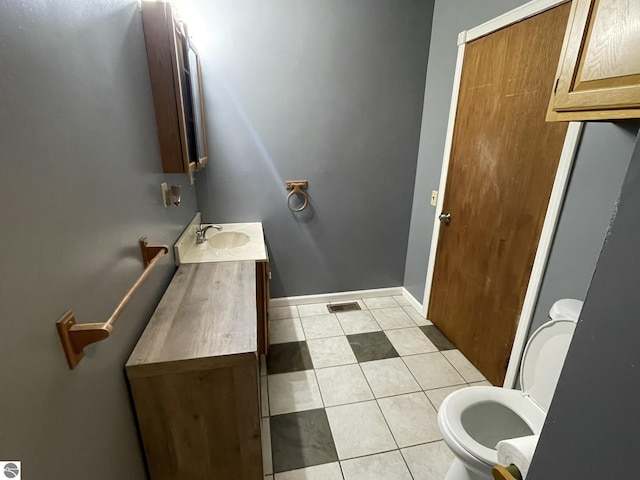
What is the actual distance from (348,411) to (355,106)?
210 cm

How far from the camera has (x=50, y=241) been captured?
0.64m

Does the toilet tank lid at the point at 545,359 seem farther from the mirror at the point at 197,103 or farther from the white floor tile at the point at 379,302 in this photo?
the mirror at the point at 197,103

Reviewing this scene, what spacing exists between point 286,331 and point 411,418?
109cm

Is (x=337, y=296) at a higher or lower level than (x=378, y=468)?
higher

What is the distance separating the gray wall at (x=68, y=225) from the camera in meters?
0.55

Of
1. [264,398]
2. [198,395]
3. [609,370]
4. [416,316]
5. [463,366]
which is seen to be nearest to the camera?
[609,370]

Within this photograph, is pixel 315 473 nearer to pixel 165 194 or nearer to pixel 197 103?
pixel 165 194

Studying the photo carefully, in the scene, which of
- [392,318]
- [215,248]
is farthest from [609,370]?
[392,318]

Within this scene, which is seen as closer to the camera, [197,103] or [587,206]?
[587,206]

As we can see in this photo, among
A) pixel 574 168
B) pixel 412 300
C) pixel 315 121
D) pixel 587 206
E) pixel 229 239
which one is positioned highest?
pixel 315 121

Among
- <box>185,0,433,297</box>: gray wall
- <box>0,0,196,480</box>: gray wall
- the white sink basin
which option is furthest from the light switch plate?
<box>185,0,433,297</box>: gray wall

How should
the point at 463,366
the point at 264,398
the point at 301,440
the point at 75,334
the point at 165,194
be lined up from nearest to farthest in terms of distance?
the point at 75,334 → the point at 165,194 → the point at 301,440 → the point at 264,398 → the point at 463,366

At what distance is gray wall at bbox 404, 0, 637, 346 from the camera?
119cm

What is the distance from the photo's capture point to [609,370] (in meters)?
0.46
